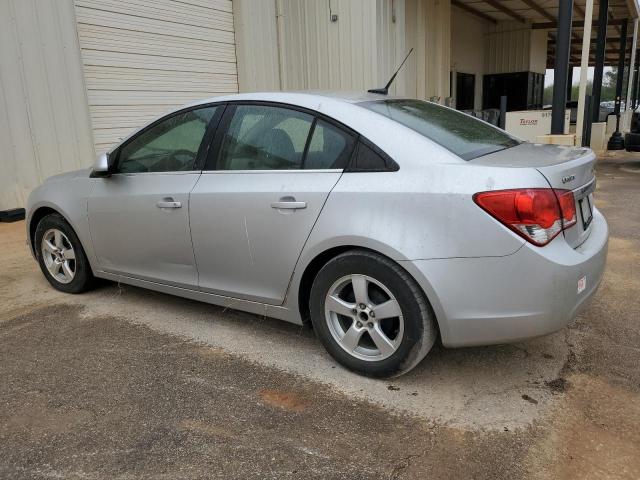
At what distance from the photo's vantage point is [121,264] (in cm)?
425

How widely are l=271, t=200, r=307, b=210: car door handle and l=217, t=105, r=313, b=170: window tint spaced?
0.23 metres

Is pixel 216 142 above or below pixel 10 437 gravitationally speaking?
above

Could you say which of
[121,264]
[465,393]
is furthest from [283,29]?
[465,393]

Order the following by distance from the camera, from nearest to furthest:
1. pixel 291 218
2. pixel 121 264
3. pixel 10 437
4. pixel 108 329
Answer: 1. pixel 10 437
2. pixel 291 218
3. pixel 108 329
4. pixel 121 264

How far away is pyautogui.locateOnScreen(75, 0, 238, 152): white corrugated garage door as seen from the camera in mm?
8281

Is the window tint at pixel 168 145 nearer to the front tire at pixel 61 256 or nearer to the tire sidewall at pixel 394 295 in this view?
the front tire at pixel 61 256

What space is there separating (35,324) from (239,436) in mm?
→ 2252

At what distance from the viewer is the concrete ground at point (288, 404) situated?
2459 millimetres

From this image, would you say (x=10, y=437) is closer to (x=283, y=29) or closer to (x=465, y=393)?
(x=465, y=393)

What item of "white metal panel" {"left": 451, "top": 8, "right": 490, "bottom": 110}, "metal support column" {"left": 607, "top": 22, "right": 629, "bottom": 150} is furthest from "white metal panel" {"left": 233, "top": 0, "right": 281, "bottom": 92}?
"metal support column" {"left": 607, "top": 22, "right": 629, "bottom": 150}

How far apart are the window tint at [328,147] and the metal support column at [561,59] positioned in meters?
6.92

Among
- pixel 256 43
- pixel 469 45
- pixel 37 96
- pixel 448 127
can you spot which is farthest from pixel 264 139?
pixel 469 45

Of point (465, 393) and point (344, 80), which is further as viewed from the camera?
point (344, 80)

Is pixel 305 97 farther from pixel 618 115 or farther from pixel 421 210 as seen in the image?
pixel 618 115
